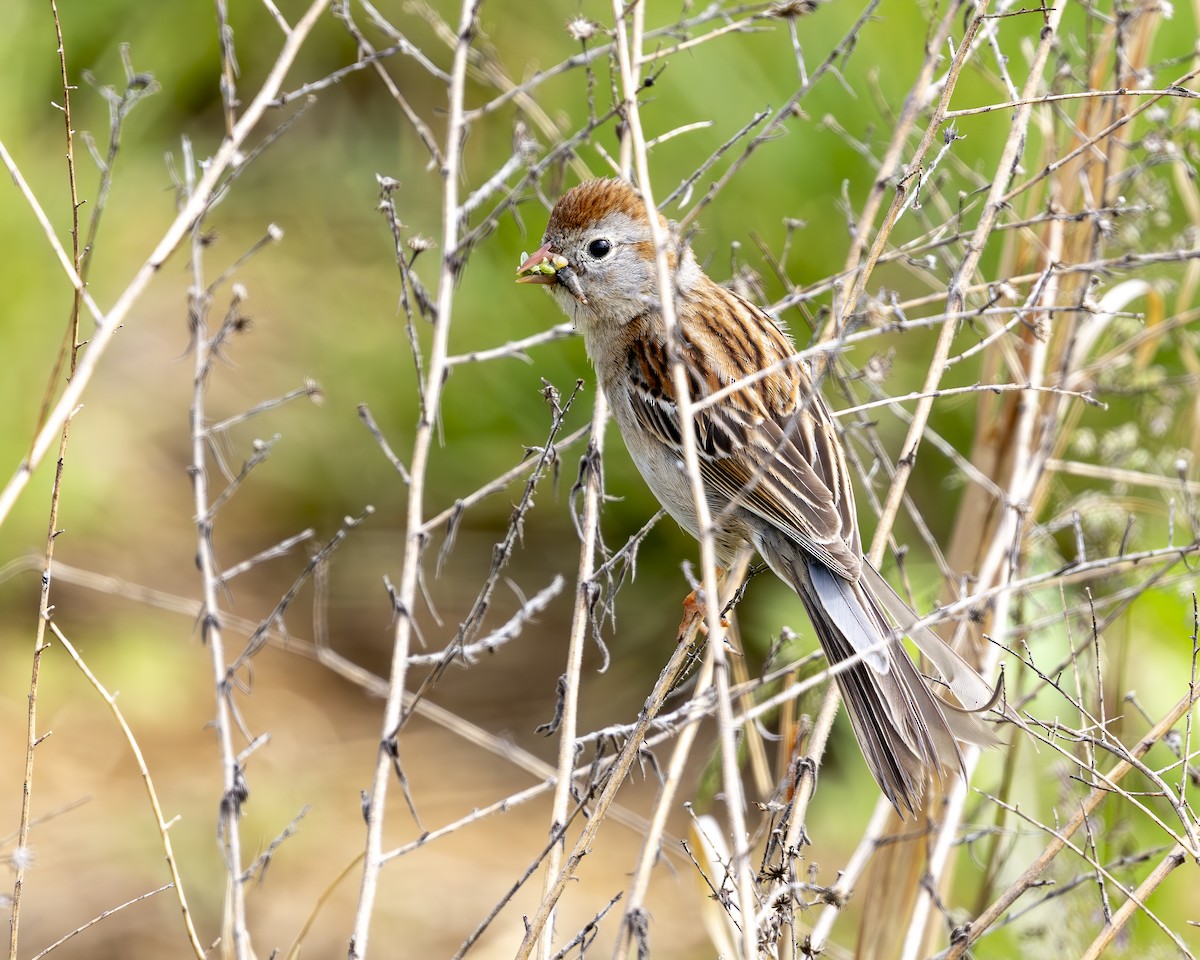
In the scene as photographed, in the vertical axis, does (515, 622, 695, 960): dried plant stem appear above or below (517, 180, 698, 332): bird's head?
below

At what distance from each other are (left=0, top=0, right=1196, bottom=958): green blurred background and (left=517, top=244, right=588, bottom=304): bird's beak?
61.9 inches

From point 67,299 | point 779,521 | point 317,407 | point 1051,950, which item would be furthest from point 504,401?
point 1051,950

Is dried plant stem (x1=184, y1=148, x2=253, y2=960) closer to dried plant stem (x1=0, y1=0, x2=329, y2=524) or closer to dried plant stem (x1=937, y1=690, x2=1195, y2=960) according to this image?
dried plant stem (x1=0, y1=0, x2=329, y2=524)

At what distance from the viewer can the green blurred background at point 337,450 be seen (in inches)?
172

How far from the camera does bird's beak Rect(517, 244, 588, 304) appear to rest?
2994 millimetres

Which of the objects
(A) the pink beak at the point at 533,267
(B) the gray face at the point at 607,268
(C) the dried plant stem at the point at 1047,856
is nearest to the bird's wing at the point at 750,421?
(B) the gray face at the point at 607,268

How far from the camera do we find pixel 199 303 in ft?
7.26

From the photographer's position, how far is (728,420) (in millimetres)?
2939

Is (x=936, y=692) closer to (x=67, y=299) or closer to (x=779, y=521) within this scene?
(x=779, y=521)

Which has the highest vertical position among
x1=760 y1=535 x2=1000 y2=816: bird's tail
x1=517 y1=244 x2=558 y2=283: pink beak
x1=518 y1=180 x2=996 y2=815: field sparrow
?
x1=517 y1=244 x2=558 y2=283: pink beak

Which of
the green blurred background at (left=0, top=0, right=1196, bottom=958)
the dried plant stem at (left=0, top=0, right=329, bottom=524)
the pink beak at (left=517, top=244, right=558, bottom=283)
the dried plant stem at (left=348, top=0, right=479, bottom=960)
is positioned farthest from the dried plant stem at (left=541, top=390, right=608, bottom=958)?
the green blurred background at (left=0, top=0, right=1196, bottom=958)

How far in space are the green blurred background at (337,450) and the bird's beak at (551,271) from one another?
1.57 m

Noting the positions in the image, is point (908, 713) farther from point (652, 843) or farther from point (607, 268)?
point (607, 268)

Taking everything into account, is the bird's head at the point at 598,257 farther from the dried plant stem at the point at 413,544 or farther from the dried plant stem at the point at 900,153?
the dried plant stem at the point at 413,544
